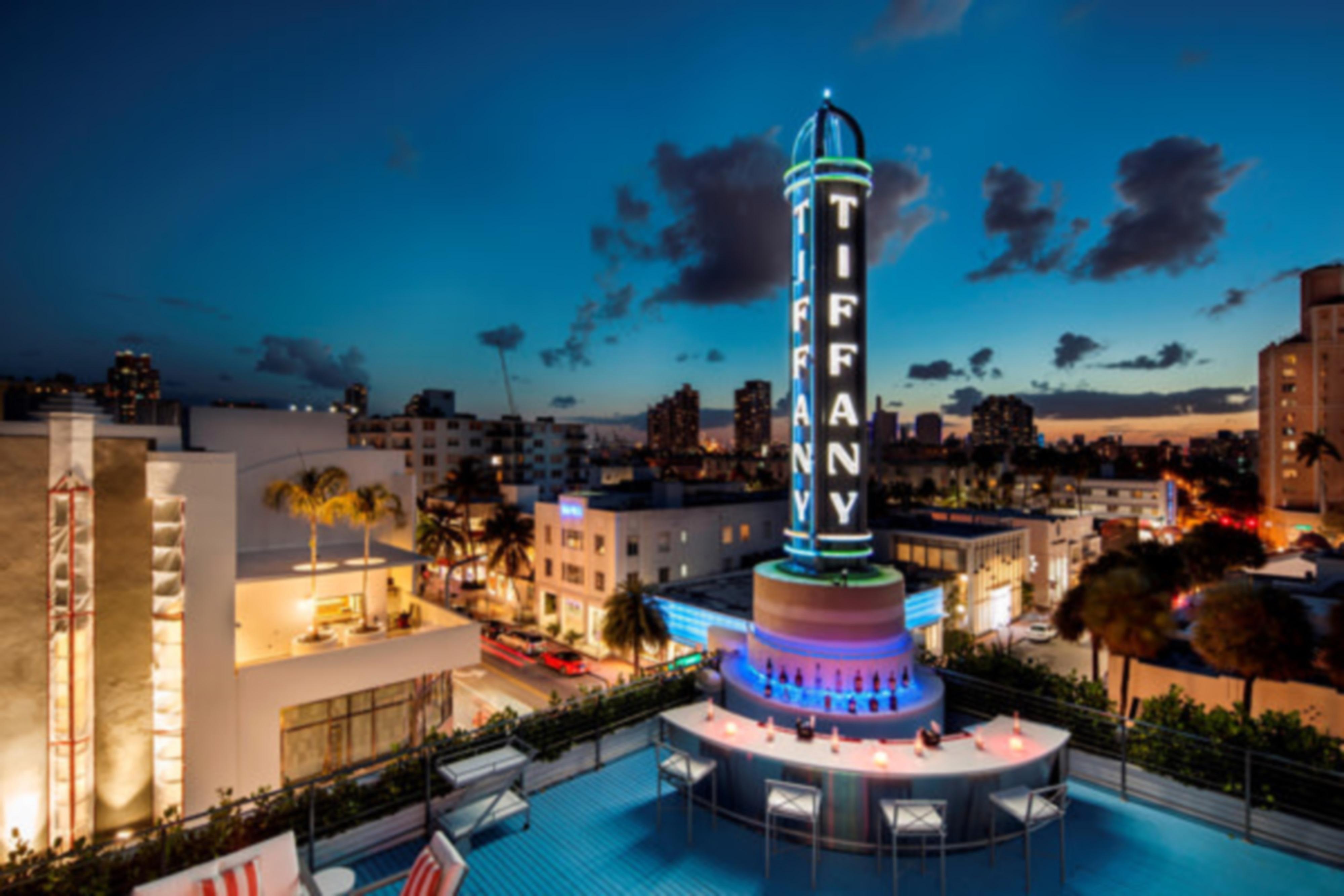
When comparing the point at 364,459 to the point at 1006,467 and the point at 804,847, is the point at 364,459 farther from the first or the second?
the point at 1006,467

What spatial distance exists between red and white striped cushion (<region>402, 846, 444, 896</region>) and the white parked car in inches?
1898

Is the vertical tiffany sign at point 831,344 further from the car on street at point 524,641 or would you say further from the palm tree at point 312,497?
the car on street at point 524,641

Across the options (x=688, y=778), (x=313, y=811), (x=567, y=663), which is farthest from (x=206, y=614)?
(x=567, y=663)

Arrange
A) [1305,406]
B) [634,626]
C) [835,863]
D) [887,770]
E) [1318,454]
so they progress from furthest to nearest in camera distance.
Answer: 1. [1305,406]
2. [1318,454]
3. [634,626]
4. [835,863]
5. [887,770]

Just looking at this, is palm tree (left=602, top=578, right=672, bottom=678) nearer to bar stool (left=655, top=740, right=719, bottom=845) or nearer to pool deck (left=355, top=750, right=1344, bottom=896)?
bar stool (left=655, top=740, right=719, bottom=845)

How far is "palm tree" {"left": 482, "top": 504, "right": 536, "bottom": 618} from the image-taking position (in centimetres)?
4834

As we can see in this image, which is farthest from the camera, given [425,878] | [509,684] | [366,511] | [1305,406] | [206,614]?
[1305,406]

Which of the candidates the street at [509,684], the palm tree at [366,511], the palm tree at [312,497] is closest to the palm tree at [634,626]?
the street at [509,684]

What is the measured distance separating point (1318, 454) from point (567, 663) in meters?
83.3

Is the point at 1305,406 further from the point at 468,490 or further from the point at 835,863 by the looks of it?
the point at 835,863

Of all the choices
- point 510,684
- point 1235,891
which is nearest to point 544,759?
point 1235,891

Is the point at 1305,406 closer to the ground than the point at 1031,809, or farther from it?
farther from it

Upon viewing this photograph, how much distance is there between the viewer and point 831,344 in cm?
2158

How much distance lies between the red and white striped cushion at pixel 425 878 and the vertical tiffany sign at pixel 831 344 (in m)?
16.7
